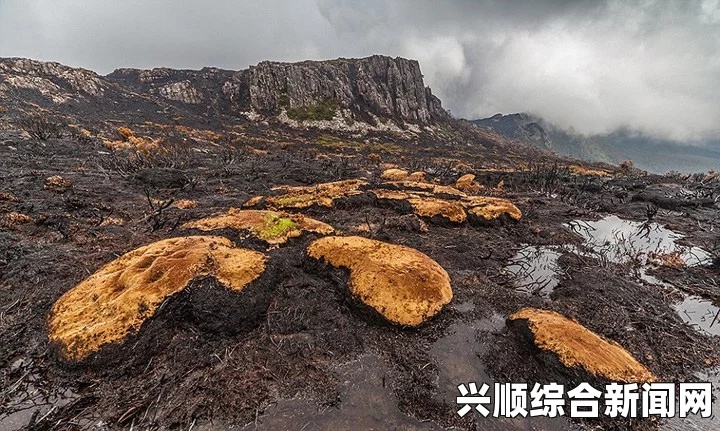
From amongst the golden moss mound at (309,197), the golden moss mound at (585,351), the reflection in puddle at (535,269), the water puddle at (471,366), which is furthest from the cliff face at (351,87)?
the golden moss mound at (585,351)

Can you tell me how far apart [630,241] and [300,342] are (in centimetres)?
1967

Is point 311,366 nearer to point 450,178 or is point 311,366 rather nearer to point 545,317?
point 545,317

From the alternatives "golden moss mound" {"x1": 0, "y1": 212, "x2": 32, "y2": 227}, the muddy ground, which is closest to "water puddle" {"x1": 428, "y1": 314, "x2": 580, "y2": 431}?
the muddy ground

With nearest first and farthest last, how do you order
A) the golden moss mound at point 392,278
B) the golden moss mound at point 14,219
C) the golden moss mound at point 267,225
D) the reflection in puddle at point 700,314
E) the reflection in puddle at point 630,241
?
1. the golden moss mound at point 392,278
2. the reflection in puddle at point 700,314
3. the golden moss mound at point 14,219
4. the golden moss mound at point 267,225
5. the reflection in puddle at point 630,241

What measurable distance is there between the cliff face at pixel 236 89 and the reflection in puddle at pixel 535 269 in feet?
313

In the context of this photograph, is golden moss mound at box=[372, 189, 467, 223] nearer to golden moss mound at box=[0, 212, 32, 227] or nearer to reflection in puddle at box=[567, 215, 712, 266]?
reflection in puddle at box=[567, 215, 712, 266]

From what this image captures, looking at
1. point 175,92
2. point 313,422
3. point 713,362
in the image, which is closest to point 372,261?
point 313,422

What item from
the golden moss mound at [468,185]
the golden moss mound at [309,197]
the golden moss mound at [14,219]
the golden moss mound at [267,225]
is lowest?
the golden moss mound at [267,225]

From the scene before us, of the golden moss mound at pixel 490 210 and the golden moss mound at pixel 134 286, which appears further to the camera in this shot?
the golden moss mound at pixel 490 210

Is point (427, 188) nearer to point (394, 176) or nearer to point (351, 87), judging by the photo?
point (394, 176)

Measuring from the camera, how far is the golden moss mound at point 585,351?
6.08m

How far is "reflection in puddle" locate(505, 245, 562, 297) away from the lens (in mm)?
10984

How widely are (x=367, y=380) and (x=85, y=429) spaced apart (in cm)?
501

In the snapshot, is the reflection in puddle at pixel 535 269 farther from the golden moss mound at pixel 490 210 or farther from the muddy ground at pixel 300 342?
the golden moss mound at pixel 490 210
